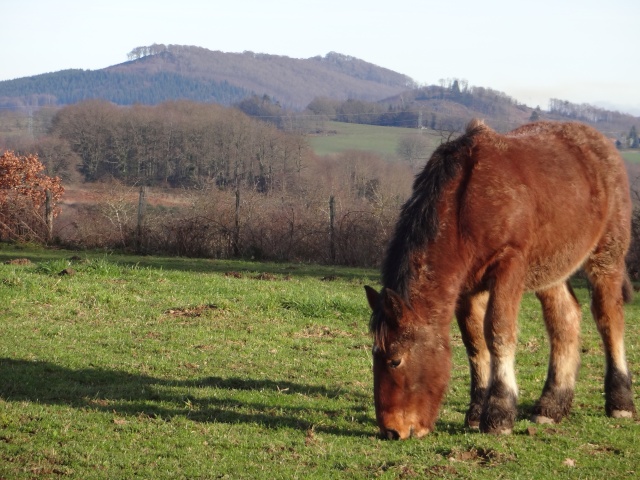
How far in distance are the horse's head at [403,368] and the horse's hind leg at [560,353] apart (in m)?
1.49

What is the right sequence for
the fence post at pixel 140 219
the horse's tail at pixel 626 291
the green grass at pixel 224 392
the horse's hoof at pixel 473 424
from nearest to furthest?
the green grass at pixel 224 392 < the horse's hoof at pixel 473 424 < the horse's tail at pixel 626 291 < the fence post at pixel 140 219

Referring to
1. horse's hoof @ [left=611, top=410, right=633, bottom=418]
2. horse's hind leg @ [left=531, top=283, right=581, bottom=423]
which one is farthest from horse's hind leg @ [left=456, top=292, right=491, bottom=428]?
horse's hoof @ [left=611, top=410, right=633, bottom=418]

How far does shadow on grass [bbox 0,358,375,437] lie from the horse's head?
0.57 meters

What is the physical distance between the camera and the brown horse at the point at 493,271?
588cm

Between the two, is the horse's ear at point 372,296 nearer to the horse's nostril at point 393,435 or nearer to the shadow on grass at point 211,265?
the horse's nostril at point 393,435

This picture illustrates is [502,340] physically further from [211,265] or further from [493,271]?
[211,265]

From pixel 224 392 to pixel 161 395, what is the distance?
617 mm

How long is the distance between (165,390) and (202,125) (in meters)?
52.6

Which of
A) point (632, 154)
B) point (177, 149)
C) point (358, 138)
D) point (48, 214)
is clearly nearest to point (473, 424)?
point (48, 214)

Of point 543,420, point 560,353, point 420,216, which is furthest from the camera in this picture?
point 560,353

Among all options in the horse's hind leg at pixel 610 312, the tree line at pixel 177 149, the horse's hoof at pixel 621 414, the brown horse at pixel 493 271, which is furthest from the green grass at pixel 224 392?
the tree line at pixel 177 149

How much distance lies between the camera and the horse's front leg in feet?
20.1

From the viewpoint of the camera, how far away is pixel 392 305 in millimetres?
5742

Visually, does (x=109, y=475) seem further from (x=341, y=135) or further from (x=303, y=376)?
(x=341, y=135)
